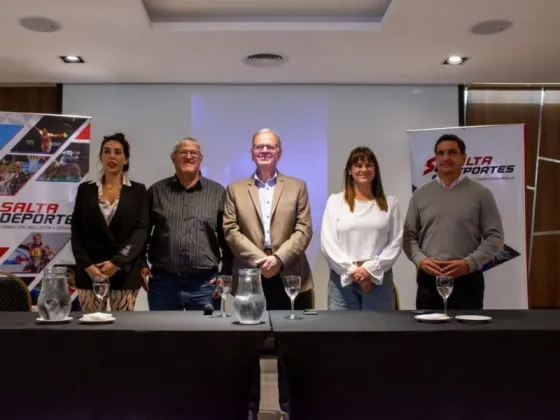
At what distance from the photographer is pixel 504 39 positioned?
3.59 metres

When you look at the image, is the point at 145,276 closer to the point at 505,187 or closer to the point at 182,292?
the point at 182,292

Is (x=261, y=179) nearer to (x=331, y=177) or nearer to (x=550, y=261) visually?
(x=331, y=177)

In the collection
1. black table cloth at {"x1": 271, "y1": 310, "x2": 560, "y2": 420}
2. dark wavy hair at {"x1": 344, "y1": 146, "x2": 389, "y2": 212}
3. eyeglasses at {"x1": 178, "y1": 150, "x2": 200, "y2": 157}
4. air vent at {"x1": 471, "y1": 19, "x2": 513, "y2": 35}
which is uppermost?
air vent at {"x1": 471, "y1": 19, "x2": 513, "y2": 35}

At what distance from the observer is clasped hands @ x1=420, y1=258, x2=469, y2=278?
8.79ft

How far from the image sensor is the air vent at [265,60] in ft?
12.9

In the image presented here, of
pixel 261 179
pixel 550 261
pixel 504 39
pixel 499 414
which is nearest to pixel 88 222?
pixel 261 179

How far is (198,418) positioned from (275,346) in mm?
327

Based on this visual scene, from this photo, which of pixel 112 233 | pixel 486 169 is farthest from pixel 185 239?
pixel 486 169

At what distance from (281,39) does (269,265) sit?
1649 millimetres

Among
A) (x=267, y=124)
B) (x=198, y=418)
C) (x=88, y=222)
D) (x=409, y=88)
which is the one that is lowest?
(x=198, y=418)

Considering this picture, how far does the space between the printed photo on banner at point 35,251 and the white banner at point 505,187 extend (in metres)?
2.79

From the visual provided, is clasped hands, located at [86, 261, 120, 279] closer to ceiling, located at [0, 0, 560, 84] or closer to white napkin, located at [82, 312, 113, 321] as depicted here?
white napkin, located at [82, 312, 113, 321]

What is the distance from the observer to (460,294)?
2.77 m

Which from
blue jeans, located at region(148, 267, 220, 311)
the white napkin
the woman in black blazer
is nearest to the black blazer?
the woman in black blazer
